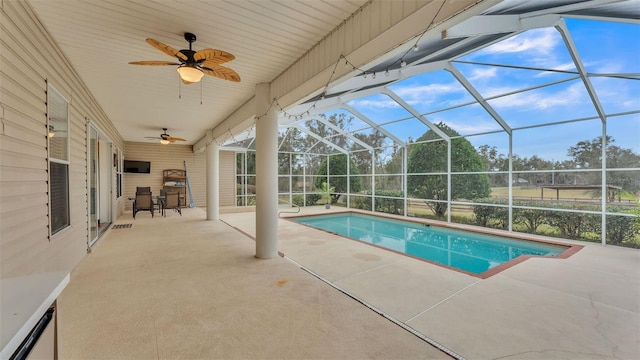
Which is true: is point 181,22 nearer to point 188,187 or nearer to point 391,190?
point 391,190

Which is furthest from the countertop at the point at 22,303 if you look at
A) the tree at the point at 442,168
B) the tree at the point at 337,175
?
the tree at the point at 337,175

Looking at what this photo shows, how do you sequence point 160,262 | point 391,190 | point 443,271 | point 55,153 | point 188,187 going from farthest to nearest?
point 188,187, point 391,190, point 160,262, point 443,271, point 55,153

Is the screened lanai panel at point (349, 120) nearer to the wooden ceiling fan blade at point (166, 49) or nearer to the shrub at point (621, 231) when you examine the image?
the shrub at point (621, 231)

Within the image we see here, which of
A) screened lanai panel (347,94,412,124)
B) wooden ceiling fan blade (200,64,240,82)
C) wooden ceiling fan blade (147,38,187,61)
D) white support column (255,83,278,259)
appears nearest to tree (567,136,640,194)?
screened lanai panel (347,94,412,124)

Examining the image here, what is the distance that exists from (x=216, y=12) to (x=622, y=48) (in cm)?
591

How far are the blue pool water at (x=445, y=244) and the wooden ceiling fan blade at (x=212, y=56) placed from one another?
477 centimetres

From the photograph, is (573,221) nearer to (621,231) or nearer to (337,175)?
(621,231)

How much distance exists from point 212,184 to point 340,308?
694 centimetres

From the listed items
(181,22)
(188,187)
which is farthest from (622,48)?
(188,187)

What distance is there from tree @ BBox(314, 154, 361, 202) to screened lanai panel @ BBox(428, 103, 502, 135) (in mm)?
4474

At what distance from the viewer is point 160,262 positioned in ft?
13.2

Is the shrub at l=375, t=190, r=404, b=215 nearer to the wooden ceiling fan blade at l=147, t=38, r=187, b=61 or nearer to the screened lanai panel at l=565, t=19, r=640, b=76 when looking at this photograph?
the screened lanai panel at l=565, t=19, r=640, b=76

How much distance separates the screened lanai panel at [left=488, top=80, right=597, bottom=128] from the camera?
5.14 m

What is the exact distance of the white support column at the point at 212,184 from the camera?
8.26 metres
